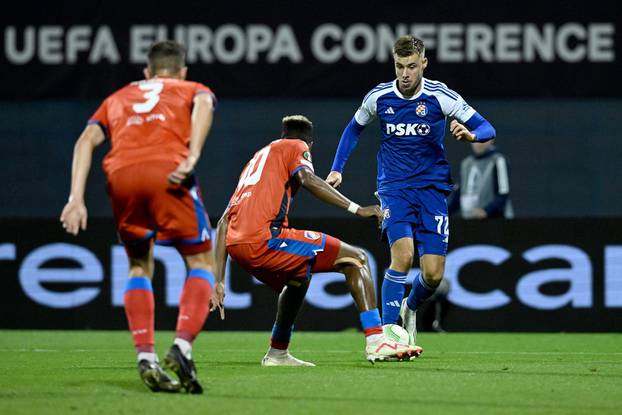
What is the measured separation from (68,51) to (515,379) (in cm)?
807

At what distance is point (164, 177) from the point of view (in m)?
5.88

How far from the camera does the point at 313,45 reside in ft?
43.4

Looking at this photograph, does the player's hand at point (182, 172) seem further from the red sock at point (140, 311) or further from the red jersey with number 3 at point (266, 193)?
the red jersey with number 3 at point (266, 193)

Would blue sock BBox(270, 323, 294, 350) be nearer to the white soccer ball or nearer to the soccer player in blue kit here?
the white soccer ball

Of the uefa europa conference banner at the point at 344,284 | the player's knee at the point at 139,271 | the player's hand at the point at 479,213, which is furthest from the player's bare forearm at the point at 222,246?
the player's hand at the point at 479,213

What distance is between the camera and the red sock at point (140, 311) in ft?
19.7

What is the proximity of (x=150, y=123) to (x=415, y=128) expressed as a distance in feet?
9.50

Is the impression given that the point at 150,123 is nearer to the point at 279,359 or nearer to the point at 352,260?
the point at 352,260

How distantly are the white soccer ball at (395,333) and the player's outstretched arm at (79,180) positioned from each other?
8.93 feet

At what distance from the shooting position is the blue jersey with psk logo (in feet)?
27.6

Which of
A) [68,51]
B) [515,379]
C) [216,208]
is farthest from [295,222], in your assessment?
[515,379]

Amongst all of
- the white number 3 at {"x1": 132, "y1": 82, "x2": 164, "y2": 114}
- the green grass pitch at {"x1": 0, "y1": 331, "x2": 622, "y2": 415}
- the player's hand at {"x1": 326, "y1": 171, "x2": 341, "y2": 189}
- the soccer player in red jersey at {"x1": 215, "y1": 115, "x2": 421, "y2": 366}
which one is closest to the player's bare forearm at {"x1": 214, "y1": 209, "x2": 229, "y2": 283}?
the soccer player in red jersey at {"x1": 215, "y1": 115, "x2": 421, "y2": 366}

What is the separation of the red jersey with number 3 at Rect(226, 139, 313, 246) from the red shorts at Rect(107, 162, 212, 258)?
1512 mm

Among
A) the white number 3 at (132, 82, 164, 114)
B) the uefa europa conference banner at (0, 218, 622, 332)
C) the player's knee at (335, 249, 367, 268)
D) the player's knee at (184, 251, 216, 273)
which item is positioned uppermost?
the white number 3 at (132, 82, 164, 114)
